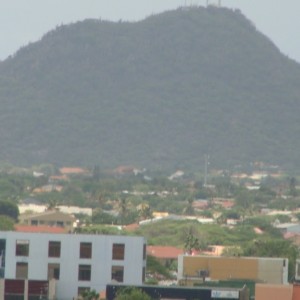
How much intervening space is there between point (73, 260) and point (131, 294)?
8049mm

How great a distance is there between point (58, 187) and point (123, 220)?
194 ft

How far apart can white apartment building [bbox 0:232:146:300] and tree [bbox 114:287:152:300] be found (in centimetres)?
637

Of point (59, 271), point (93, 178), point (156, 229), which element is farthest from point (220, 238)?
point (93, 178)

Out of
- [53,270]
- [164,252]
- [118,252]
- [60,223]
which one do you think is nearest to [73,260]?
[53,270]

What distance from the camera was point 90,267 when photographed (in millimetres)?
48500

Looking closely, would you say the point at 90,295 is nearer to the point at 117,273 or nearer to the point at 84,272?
the point at 84,272

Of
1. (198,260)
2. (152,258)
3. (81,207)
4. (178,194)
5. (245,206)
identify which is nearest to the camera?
(198,260)

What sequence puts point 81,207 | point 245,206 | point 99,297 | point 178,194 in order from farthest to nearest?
point 178,194 → point 245,206 → point 81,207 → point 99,297

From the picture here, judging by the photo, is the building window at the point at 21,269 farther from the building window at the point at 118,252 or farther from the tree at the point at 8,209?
the tree at the point at 8,209

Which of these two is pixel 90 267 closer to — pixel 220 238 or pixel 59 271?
pixel 59 271

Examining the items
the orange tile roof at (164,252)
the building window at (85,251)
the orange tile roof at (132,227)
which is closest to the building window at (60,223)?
the orange tile roof at (132,227)

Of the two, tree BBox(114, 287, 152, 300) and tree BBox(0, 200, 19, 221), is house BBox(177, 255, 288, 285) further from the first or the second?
tree BBox(0, 200, 19, 221)

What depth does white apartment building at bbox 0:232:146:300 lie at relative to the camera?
48375 mm

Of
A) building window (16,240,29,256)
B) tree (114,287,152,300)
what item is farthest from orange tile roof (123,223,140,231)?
tree (114,287,152,300)
